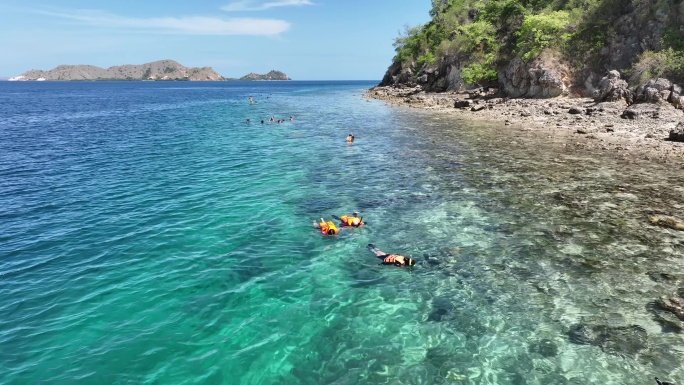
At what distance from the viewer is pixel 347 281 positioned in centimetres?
1274

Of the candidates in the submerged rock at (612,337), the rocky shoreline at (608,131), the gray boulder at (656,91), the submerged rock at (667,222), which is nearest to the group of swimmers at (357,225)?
the submerged rock at (612,337)

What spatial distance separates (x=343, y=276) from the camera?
42.8 feet

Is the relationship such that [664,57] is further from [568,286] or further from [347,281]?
[347,281]

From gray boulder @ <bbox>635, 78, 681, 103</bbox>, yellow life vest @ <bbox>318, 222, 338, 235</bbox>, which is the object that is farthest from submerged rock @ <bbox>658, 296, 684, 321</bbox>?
gray boulder @ <bbox>635, 78, 681, 103</bbox>

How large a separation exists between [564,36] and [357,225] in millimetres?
49052

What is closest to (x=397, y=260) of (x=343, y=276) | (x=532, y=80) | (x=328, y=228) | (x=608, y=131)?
(x=343, y=276)

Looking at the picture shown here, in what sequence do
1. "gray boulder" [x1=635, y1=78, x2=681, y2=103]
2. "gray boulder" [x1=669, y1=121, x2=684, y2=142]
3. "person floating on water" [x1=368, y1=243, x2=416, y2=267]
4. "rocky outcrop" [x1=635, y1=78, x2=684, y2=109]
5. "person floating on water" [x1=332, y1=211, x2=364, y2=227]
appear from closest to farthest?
"person floating on water" [x1=368, y1=243, x2=416, y2=267], "person floating on water" [x1=332, y1=211, x2=364, y2=227], "gray boulder" [x1=669, y1=121, x2=684, y2=142], "rocky outcrop" [x1=635, y1=78, x2=684, y2=109], "gray boulder" [x1=635, y1=78, x2=681, y2=103]

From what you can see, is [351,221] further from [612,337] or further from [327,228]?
[612,337]

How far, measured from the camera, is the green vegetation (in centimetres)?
3984

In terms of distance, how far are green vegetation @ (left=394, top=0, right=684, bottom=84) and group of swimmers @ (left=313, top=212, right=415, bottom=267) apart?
129ft

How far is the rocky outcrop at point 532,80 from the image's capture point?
48.8m

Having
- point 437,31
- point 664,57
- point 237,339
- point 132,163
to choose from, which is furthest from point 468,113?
point 437,31

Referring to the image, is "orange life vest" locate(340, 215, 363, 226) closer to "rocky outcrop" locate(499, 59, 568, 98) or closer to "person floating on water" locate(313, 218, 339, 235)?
"person floating on water" locate(313, 218, 339, 235)

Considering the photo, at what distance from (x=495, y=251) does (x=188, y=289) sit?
10974 millimetres
